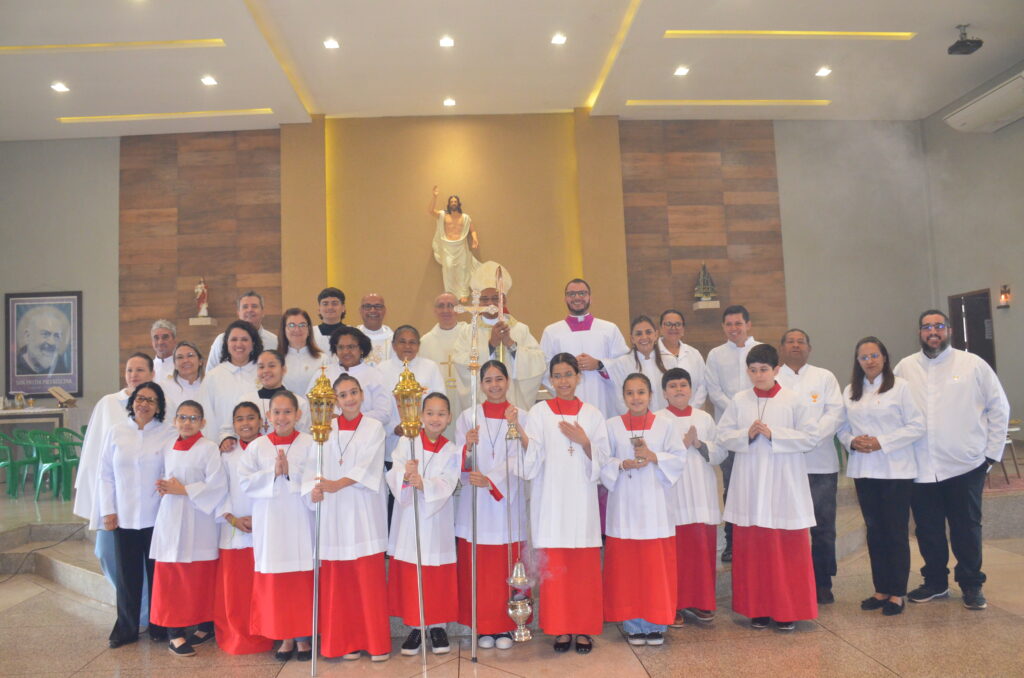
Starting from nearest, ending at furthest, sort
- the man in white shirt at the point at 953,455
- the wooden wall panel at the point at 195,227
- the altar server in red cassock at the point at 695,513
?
the altar server in red cassock at the point at 695,513 < the man in white shirt at the point at 953,455 < the wooden wall panel at the point at 195,227

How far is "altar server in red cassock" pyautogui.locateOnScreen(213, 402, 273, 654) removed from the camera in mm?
4355

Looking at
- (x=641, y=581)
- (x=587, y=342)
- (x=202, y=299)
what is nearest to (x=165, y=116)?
(x=202, y=299)

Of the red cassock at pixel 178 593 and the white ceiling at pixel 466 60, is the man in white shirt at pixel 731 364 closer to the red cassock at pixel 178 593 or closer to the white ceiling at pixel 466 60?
the red cassock at pixel 178 593

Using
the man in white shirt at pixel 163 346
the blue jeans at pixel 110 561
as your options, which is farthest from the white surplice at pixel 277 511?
the man in white shirt at pixel 163 346

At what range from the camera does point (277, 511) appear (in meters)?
4.21

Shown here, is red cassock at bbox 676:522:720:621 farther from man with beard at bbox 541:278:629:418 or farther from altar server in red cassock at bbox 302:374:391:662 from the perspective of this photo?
altar server in red cassock at bbox 302:374:391:662

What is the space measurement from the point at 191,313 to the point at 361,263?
8.04 feet

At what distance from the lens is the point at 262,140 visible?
10938mm

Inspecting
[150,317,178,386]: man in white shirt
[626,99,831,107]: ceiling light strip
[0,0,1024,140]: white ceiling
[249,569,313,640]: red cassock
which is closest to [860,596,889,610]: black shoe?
[249,569,313,640]: red cassock

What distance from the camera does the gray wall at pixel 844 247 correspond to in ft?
36.8

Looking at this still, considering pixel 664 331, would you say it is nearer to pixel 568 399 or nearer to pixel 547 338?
pixel 547 338

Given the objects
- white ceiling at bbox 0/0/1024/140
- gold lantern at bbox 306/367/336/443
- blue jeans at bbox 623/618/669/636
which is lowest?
blue jeans at bbox 623/618/669/636

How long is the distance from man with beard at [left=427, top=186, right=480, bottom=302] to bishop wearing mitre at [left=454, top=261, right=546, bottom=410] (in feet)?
16.3

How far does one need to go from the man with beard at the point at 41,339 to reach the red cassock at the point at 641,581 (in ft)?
30.9
